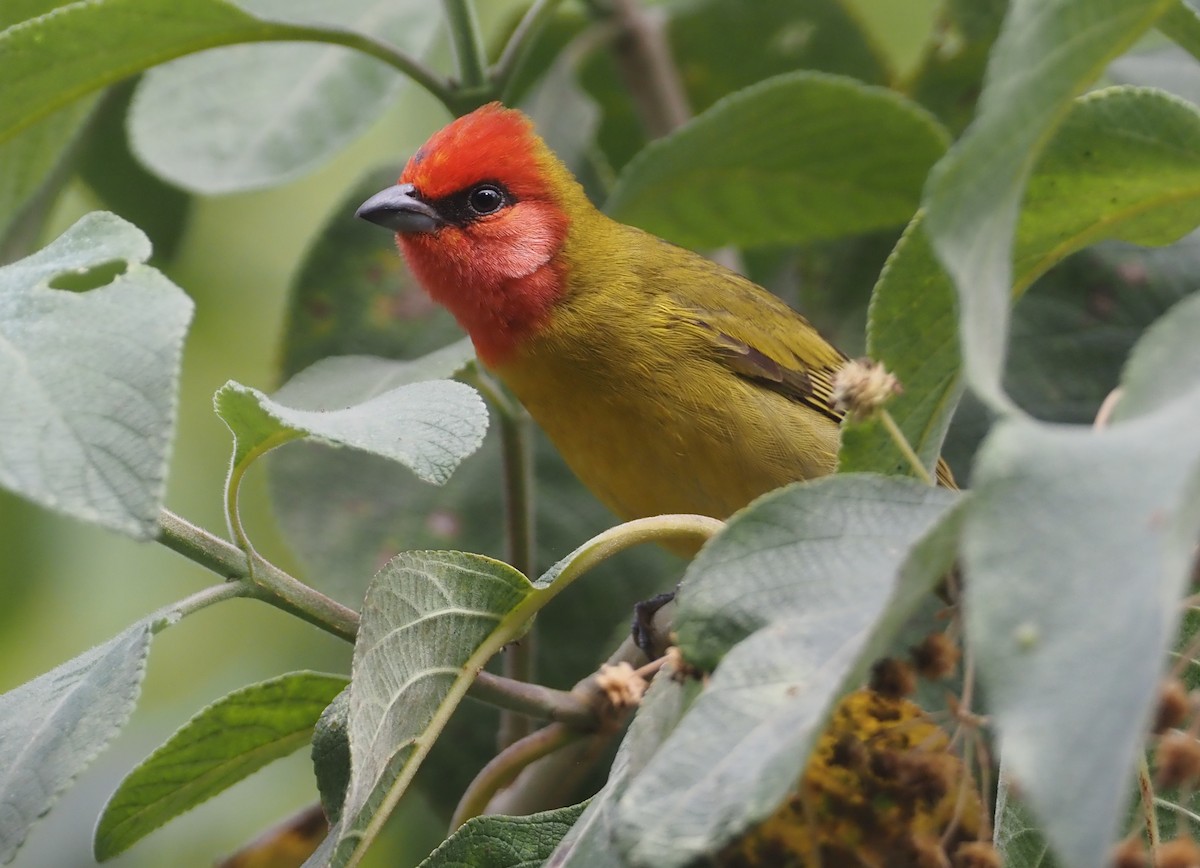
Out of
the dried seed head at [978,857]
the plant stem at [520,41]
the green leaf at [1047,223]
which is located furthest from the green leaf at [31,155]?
the dried seed head at [978,857]

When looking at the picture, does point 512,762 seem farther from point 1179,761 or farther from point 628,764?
point 1179,761

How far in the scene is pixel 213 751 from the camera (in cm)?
141

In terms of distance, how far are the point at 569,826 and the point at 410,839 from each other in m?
1.24

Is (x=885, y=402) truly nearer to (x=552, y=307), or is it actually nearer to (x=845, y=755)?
(x=845, y=755)

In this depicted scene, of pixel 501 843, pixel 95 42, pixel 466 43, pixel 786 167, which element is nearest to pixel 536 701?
pixel 501 843

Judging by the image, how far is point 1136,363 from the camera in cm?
77

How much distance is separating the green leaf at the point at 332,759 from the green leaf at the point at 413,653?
6cm

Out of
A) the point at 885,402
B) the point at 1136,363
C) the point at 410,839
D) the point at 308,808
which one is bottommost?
the point at 410,839

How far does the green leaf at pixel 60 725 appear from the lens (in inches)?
42.5

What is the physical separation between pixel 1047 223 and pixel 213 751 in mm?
945

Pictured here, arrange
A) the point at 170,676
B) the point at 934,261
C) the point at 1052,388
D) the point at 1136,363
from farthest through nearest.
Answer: the point at 170,676, the point at 1052,388, the point at 934,261, the point at 1136,363

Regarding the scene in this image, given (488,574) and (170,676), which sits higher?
(488,574)

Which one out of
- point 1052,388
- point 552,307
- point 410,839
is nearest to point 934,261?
point 1052,388

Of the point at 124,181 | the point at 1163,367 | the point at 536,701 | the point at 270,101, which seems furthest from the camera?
the point at 124,181
